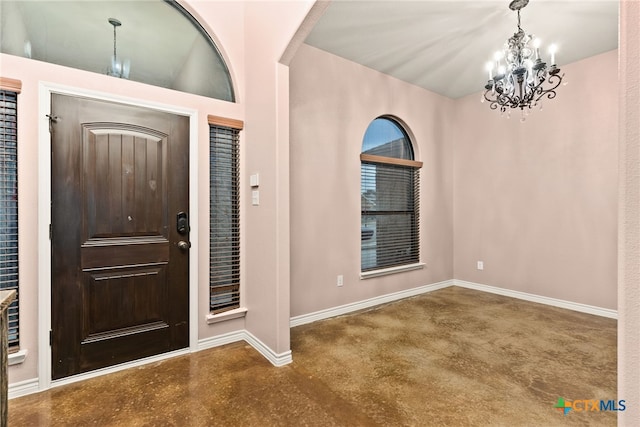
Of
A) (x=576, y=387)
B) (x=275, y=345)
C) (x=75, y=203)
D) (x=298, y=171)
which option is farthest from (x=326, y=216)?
(x=576, y=387)

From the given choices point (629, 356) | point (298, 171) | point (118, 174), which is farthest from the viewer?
point (298, 171)

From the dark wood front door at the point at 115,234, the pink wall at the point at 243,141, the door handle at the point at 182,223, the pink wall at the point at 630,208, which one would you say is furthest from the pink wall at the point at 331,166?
the pink wall at the point at 630,208

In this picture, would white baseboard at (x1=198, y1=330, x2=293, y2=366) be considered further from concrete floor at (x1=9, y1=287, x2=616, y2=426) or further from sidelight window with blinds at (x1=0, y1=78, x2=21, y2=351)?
sidelight window with blinds at (x1=0, y1=78, x2=21, y2=351)

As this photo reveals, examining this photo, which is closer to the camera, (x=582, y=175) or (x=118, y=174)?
(x=118, y=174)

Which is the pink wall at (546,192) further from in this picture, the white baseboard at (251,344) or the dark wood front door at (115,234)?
the dark wood front door at (115,234)

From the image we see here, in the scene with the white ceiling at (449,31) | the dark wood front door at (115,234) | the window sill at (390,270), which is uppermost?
the white ceiling at (449,31)

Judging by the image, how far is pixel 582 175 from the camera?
3.52 meters

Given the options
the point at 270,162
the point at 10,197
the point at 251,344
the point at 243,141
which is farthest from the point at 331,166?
the point at 10,197

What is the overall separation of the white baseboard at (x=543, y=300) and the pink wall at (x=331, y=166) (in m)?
0.97

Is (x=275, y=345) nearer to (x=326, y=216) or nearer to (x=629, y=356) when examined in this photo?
(x=326, y=216)

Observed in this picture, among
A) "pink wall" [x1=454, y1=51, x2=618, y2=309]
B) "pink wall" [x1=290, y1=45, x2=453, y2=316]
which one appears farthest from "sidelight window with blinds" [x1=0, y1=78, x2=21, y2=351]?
"pink wall" [x1=454, y1=51, x2=618, y2=309]

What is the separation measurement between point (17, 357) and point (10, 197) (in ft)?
3.23

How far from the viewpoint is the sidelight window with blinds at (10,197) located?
1868mm

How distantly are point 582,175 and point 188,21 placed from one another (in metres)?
4.39
